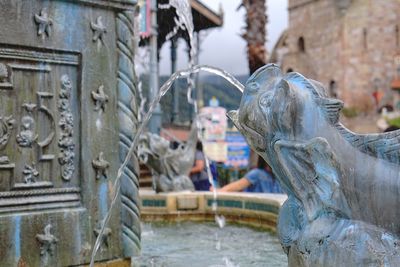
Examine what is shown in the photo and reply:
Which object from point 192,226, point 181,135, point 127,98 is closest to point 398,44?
point 181,135

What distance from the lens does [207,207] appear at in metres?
6.61

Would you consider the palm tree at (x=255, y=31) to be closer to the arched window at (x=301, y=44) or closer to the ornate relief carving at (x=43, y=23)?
the ornate relief carving at (x=43, y=23)

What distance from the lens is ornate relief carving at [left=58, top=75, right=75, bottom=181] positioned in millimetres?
3137

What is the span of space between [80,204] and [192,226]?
3027mm

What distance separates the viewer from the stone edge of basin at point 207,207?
5773mm

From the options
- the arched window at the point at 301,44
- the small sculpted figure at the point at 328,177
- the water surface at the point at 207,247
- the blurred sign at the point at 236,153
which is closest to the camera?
the small sculpted figure at the point at 328,177

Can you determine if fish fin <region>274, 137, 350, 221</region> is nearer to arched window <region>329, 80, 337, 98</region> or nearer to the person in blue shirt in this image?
the person in blue shirt

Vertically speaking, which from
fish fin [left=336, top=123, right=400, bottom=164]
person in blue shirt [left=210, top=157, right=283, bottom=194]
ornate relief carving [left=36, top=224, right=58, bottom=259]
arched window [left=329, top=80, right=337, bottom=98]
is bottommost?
ornate relief carving [left=36, top=224, right=58, bottom=259]

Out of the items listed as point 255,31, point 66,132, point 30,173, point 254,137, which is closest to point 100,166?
point 66,132

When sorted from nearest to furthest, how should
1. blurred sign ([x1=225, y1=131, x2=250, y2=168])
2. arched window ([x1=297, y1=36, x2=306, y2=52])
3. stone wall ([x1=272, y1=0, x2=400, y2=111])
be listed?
1. blurred sign ([x1=225, y1=131, x2=250, y2=168])
2. stone wall ([x1=272, y1=0, x2=400, y2=111])
3. arched window ([x1=297, y1=36, x2=306, y2=52])

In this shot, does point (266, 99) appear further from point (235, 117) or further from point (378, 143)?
point (378, 143)

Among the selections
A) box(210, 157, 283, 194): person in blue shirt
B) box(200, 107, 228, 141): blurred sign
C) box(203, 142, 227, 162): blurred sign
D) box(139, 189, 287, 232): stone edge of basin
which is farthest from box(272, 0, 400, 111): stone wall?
box(210, 157, 283, 194): person in blue shirt

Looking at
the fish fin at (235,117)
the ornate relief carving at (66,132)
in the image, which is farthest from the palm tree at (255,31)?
the fish fin at (235,117)

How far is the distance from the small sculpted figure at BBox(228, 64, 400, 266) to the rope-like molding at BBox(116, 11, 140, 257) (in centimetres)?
146
